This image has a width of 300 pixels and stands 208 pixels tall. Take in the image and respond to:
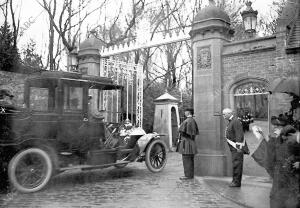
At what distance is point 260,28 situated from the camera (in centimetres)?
2423

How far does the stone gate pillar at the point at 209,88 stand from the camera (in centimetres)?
856

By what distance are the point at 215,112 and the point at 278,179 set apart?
3965 millimetres

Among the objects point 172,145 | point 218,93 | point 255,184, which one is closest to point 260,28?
point 172,145

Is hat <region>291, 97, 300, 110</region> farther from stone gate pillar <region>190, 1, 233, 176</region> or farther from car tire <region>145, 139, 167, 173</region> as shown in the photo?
car tire <region>145, 139, 167, 173</region>

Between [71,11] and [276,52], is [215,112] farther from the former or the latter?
[71,11]

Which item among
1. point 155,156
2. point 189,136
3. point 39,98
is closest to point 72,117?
point 39,98

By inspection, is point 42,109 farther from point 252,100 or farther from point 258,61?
point 258,61

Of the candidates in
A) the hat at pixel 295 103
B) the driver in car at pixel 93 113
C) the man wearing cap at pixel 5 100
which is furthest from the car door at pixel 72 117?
the hat at pixel 295 103

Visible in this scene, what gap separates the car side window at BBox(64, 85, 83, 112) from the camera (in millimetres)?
7480

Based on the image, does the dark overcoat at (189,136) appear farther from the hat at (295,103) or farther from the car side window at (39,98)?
the car side window at (39,98)

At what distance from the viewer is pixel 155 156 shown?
951 centimetres

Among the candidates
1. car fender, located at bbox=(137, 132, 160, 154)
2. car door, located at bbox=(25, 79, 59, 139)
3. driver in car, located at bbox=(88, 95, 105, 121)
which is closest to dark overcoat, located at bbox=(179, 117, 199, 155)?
car fender, located at bbox=(137, 132, 160, 154)

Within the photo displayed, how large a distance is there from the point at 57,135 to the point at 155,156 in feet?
10.6

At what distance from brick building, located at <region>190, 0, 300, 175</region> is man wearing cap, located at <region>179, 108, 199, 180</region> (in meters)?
0.61
